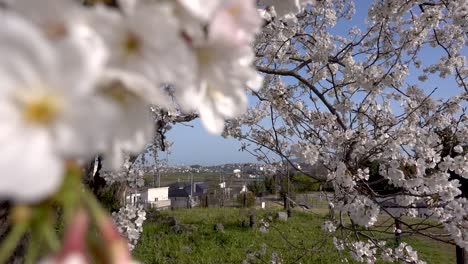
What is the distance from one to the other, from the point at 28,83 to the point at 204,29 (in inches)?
8.2

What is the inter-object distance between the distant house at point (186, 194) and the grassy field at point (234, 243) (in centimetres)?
382

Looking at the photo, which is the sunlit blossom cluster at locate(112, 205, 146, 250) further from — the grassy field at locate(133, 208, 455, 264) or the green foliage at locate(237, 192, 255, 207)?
the green foliage at locate(237, 192, 255, 207)

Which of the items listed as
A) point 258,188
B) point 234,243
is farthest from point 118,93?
point 258,188

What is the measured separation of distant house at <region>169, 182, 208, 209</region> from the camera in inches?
596

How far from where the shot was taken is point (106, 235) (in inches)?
12.8

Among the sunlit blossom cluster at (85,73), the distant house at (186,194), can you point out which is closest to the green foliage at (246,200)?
the distant house at (186,194)

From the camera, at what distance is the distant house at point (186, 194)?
1515 centimetres

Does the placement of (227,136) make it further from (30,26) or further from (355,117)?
(30,26)

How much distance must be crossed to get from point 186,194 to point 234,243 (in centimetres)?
880

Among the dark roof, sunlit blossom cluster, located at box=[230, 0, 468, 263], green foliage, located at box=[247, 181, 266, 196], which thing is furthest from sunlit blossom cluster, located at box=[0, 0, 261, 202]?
the dark roof

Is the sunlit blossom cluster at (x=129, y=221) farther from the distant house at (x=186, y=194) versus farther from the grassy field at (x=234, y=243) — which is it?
the distant house at (x=186, y=194)

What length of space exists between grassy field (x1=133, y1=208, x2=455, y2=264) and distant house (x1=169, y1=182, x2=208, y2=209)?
12.5 feet

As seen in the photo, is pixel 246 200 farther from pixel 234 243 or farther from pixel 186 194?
pixel 234 243

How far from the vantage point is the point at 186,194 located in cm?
1688
